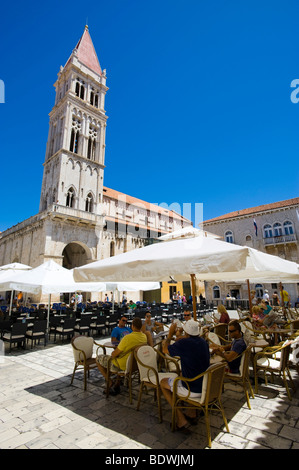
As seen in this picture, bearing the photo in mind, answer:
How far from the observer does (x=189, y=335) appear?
118 inches

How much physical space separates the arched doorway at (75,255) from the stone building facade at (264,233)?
51.9 ft

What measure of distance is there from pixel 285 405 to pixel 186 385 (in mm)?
1925

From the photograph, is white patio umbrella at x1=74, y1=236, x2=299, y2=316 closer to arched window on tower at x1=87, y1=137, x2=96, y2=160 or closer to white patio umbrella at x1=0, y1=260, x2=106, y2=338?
white patio umbrella at x1=0, y1=260, x2=106, y2=338

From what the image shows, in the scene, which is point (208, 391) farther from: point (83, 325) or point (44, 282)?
point (83, 325)

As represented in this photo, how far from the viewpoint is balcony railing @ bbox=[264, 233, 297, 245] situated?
24.6 meters

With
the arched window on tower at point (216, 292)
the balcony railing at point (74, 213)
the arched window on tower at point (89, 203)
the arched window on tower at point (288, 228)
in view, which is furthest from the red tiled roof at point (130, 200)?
the arched window on tower at point (288, 228)

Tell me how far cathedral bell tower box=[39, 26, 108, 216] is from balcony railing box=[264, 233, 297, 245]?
19.9m

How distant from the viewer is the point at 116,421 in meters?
3.14

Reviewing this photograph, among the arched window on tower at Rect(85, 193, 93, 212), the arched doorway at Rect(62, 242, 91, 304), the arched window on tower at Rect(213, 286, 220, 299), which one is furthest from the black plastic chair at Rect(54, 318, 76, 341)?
the arched window on tower at Rect(213, 286, 220, 299)

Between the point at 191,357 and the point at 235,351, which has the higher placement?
the point at 191,357

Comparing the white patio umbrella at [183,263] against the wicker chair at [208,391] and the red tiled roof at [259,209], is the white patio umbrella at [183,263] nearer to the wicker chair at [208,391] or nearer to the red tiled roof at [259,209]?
the wicker chair at [208,391]

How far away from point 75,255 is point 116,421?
24806mm

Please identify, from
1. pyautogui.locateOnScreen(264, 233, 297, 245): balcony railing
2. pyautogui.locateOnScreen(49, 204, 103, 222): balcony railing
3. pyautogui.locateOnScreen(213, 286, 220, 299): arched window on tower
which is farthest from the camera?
pyautogui.locateOnScreen(213, 286, 220, 299): arched window on tower

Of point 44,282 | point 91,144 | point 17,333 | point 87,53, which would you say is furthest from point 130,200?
point 17,333
